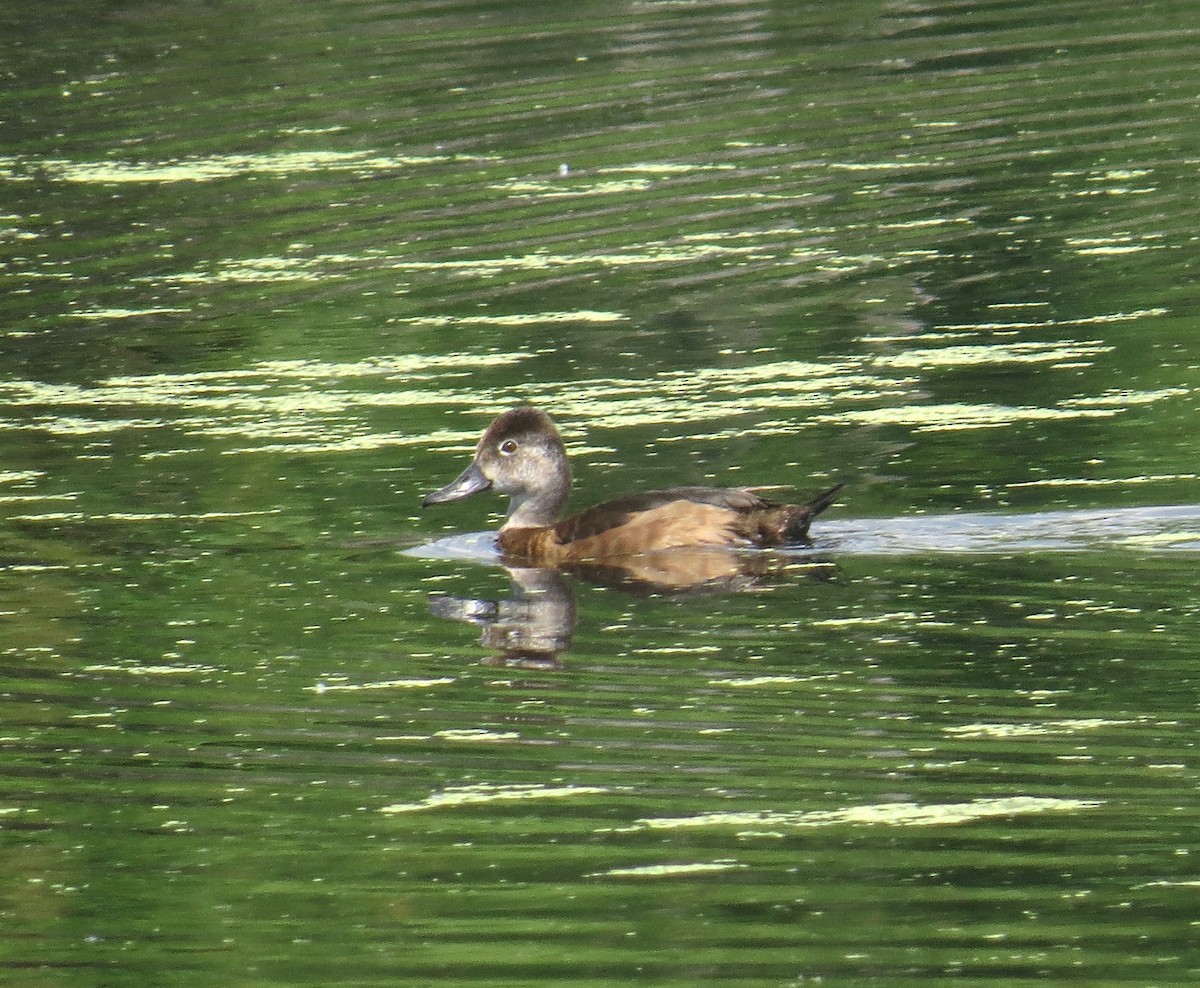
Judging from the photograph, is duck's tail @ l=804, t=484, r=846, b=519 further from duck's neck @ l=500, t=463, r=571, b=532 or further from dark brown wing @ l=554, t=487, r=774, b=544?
duck's neck @ l=500, t=463, r=571, b=532

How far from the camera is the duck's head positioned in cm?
1086

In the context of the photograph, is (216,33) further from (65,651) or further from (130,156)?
(65,651)

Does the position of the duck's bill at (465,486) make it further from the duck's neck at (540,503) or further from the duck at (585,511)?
the duck's neck at (540,503)

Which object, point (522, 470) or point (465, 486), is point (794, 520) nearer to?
point (522, 470)

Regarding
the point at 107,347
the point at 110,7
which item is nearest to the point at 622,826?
the point at 107,347

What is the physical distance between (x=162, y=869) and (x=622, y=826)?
114cm

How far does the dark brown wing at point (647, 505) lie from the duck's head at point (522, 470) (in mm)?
461

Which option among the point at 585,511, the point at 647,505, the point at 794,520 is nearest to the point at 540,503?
the point at 585,511

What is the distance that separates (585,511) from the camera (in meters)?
10.6

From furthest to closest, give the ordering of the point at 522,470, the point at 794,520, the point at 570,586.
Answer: the point at 522,470
the point at 570,586
the point at 794,520

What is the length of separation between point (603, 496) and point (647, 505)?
110 cm

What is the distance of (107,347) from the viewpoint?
1415 cm

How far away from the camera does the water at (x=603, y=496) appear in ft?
21.2

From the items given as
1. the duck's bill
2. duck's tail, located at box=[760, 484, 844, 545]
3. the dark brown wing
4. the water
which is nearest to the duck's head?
the duck's bill
